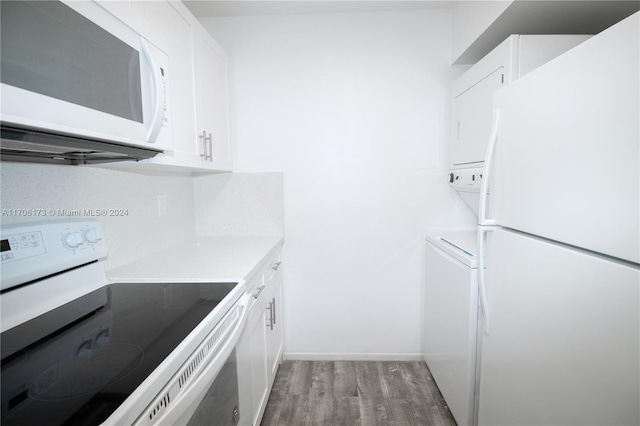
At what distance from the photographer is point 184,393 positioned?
2.44 feet

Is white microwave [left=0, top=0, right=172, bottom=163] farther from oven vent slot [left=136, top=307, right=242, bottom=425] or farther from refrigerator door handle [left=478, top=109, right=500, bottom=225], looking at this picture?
refrigerator door handle [left=478, top=109, right=500, bottom=225]

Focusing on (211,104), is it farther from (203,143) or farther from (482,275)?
(482,275)

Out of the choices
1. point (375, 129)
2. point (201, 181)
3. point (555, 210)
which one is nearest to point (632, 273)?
point (555, 210)

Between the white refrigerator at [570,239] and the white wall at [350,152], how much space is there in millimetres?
1021

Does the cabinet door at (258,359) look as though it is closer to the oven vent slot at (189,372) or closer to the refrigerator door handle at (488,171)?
the oven vent slot at (189,372)

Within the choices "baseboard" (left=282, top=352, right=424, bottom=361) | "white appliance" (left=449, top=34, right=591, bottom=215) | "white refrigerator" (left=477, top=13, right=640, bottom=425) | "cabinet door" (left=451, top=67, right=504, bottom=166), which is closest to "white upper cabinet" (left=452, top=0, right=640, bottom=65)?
"white appliance" (left=449, top=34, right=591, bottom=215)

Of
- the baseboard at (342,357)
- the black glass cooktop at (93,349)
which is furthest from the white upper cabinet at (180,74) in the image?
the baseboard at (342,357)

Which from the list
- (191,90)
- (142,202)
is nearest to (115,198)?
(142,202)

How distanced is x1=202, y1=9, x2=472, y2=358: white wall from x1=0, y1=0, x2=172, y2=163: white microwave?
1251 mm

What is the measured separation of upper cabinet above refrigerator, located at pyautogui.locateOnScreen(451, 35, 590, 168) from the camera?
145cm

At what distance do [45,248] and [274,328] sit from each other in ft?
4.37

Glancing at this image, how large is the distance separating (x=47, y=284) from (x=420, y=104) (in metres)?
2.20

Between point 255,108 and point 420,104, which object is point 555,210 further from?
point 255,108

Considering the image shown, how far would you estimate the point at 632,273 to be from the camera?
2.19ft
